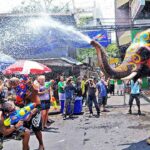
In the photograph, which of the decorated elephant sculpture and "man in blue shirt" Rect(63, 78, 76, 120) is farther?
"man in blue shirt" Rect(63, 78, 76, 120)

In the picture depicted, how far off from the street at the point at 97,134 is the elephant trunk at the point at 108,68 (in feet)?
5.10

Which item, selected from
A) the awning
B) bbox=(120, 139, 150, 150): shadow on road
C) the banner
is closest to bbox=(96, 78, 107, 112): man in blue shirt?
the banner

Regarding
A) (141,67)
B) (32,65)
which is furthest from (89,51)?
(141,67)

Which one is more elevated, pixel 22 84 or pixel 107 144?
pixel 22 84

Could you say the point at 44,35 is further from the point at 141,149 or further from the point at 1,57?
the point at 141,149

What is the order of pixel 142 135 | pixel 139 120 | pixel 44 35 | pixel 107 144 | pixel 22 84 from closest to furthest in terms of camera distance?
pixel 22 84 < pixel 107 144 < pixel 142 135 < pixel 139 120 < pixel 44 35

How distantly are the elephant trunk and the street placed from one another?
61.2 inches

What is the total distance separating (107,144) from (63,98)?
558 centimetres

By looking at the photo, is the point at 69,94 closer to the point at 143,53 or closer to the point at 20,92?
the point at 20,92

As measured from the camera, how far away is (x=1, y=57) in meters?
12.4

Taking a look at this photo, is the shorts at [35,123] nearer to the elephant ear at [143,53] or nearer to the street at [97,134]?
Answer: the street at [97,134]

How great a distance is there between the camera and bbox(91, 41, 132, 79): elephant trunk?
22.0 feet

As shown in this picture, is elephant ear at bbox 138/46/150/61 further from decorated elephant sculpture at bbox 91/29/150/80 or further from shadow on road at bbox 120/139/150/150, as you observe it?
shadow on road at bbox 120/139/150/150

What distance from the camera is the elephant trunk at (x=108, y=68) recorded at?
6.70 m
